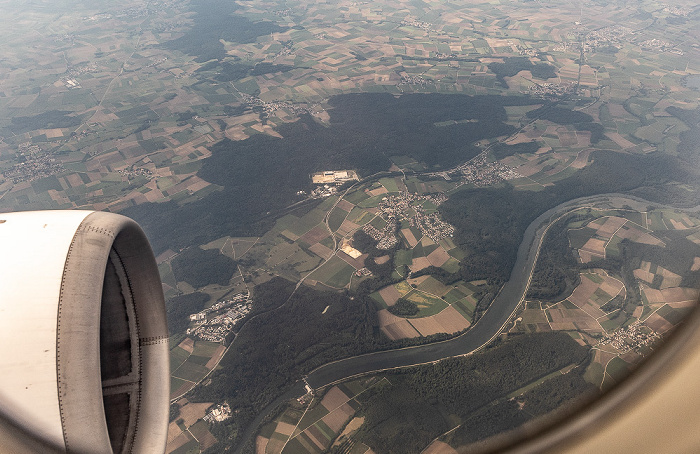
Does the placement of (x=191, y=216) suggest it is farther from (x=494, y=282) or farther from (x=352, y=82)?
(x=352, y=82)

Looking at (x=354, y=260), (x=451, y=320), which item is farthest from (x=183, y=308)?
(x=451, y=320)

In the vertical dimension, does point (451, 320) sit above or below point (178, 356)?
above

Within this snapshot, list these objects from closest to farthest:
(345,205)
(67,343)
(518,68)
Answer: (67,343), (345,205), (518,68)

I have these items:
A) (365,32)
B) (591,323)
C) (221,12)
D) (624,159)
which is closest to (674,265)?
(591,323)

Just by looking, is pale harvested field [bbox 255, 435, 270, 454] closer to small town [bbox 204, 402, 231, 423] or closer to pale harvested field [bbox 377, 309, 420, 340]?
small town [bbox 204, 402, 231, 423]

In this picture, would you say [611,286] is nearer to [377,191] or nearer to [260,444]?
[377,191]

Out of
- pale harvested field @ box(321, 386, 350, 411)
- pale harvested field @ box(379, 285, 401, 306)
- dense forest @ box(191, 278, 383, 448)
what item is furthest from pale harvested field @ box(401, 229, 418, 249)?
pale harvested field @ box(321, 386, 350, 411)

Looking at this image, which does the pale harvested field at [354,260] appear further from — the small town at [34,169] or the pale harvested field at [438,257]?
the small town at [34,169]
